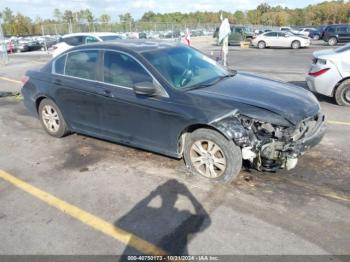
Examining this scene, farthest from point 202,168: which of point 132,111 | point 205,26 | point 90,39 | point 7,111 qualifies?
point 205,26

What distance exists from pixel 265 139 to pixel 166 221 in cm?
149

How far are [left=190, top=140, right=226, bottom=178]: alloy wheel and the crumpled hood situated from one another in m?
0.57

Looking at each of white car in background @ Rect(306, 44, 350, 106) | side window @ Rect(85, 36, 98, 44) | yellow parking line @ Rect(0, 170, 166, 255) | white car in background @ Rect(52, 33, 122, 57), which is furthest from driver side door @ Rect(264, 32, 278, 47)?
yellow parking line @ Rect(0, 170, 166, 255)

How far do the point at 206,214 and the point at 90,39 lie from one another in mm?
14865

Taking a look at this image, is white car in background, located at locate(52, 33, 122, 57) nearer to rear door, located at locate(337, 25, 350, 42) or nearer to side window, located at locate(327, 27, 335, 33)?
side window, located at locate(327, 27, 335, 33)

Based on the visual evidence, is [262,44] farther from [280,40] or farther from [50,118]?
[50,118]

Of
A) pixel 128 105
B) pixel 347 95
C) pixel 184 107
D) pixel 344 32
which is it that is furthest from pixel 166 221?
pixel 344 32

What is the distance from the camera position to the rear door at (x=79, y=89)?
512 cm

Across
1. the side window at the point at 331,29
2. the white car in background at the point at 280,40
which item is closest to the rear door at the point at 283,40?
the white car in background at the point at 280,40

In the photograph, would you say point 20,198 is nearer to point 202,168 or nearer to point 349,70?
point 202,168

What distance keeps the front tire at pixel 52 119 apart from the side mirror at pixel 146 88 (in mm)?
2053

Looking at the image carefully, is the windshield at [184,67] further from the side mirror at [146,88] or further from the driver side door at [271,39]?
the driver side door at [271,39]

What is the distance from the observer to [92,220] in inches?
142

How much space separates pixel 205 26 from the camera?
6219 centimetres
